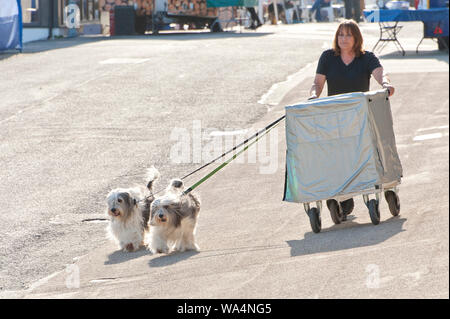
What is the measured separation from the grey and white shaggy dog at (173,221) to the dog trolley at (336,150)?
3.65ft

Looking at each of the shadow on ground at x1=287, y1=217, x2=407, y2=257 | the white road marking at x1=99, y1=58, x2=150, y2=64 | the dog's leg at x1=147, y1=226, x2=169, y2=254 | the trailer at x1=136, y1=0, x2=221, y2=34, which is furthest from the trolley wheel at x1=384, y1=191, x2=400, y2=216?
the trailer at x1=136, y1=0, x2=221, y2=34

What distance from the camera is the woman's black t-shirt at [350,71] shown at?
9555 mm

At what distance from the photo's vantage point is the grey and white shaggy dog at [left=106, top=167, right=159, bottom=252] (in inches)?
396

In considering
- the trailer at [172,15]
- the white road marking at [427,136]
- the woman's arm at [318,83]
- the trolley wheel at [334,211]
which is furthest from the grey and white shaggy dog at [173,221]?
the trailer at [172,15]

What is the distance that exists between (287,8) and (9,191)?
44.5 metres

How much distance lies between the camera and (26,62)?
27516 millimetres

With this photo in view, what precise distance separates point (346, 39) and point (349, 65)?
0.29 m

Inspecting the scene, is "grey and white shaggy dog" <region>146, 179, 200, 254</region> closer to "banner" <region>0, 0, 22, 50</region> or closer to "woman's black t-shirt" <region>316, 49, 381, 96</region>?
"woman's black t-shirt" <region>316, 49, 381, 96</region>

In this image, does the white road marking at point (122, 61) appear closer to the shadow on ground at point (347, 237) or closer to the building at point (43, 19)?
the building at point (43, 19)

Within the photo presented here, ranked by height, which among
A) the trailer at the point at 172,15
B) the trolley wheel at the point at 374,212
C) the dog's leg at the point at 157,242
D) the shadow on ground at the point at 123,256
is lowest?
the shadow on ground at the point at 123,256

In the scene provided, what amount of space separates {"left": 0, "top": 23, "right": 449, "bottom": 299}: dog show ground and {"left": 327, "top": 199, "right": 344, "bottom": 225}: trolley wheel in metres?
0.10

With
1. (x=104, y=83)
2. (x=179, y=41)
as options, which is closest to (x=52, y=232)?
(x=104, y=83)

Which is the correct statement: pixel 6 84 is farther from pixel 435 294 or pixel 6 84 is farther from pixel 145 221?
pixel 435 294

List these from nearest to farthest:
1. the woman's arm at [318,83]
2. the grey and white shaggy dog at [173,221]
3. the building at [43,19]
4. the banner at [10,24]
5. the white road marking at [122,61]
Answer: the grey and white shaggy dog at [173,221]
the woman's arm at [318,83]
the white road marking at [122,61]
the banner at [10,24]
the building at [43,19]
